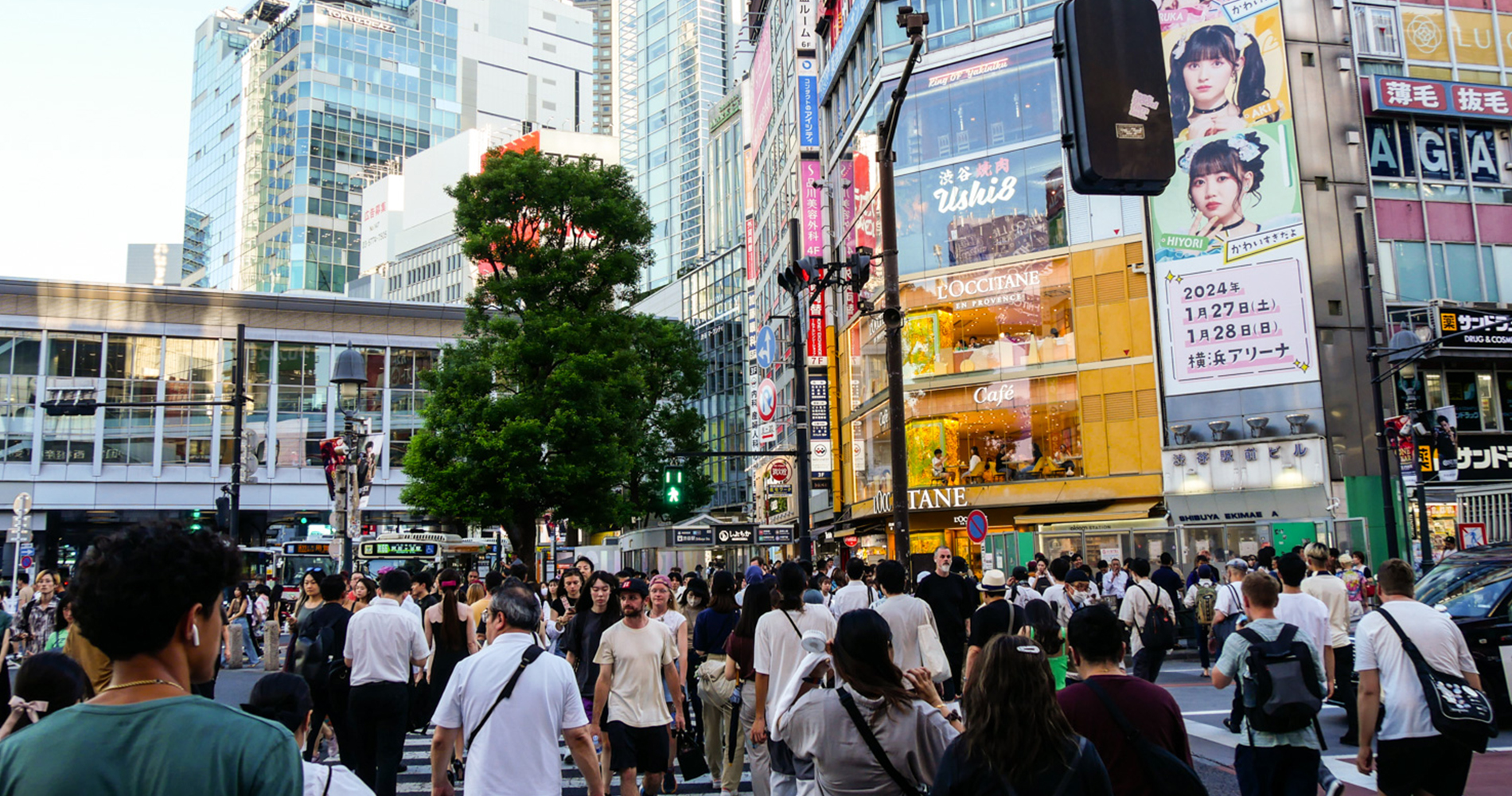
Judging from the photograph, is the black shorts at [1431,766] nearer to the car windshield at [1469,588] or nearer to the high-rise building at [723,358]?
the car windshield at [1469,588]

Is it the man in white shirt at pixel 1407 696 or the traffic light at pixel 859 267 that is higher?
the traffic light at pixel 859 267

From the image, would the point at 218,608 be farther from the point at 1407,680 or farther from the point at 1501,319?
the point at 1501,319

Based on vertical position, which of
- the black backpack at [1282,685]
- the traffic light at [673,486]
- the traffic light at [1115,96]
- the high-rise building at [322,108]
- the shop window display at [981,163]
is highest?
the high-rise building at [322,108]

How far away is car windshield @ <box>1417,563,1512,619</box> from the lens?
423 inches

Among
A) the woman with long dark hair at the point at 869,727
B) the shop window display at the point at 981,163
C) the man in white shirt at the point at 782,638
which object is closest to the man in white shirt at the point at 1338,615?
the man in white shirt at the point at 782,638

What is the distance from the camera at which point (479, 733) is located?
5285mm

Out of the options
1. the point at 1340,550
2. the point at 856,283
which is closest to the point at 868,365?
the point at 1340,550

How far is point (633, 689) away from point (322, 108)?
133 meters

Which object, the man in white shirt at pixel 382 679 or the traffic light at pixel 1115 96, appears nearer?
the traffic light at pixel 1115 96

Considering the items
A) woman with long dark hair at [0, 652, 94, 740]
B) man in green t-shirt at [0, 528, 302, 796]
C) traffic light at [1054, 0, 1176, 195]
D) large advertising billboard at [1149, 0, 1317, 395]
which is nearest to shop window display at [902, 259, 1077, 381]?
large advertising billboard at [1149, 0, 1317, 395]

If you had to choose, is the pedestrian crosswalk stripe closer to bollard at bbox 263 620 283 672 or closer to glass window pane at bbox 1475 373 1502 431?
bollard at bbox 263 620 283 672

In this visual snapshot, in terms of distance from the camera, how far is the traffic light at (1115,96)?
622 centimetres

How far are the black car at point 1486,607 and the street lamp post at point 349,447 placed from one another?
14593mm

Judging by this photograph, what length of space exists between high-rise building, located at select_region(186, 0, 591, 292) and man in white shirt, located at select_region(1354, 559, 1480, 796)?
131121 millimetres
